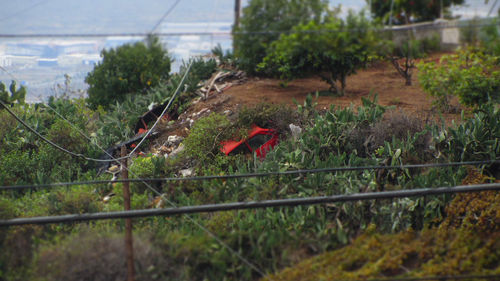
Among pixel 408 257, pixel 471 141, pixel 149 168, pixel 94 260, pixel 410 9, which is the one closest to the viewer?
pixel 94 260

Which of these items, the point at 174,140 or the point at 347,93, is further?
the point at 347,93

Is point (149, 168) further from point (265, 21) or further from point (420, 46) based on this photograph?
point (420, 46)

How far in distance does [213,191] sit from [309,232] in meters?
0.85

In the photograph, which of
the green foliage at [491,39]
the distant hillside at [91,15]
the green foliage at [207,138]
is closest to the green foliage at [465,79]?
the green foliage at [491,39]

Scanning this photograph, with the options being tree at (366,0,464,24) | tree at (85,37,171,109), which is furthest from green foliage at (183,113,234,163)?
tree at (366,0,464,24)

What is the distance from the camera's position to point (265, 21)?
836cm

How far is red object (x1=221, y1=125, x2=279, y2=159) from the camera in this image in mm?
6174

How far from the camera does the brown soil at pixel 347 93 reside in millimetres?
7672

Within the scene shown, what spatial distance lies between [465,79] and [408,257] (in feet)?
14.5

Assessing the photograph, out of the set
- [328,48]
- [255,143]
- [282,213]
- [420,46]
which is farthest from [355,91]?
[282,213]

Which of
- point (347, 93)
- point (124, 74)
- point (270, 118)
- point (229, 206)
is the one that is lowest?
point (229, 206)

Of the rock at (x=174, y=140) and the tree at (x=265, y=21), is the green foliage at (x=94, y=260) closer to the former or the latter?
the rock at (x=174, y=140)

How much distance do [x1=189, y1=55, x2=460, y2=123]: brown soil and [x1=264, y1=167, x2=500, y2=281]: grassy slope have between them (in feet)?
12.2

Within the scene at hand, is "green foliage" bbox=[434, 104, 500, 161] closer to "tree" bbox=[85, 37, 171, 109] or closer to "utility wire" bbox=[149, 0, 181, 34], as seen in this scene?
"utility wire" bbox=[149, 0, 181, 34]
